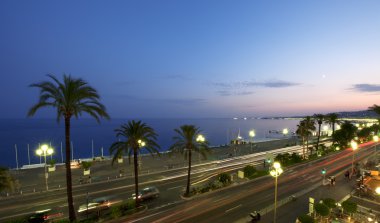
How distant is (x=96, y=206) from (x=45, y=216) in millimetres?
4783

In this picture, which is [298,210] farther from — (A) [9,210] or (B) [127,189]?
(A) [9,210]

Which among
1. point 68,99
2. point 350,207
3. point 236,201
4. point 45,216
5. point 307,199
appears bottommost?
point 307,199

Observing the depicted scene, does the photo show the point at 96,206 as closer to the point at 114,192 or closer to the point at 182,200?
the point at 114,192

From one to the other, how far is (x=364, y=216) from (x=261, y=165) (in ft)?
89.3

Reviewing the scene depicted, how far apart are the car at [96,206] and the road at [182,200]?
3607mm

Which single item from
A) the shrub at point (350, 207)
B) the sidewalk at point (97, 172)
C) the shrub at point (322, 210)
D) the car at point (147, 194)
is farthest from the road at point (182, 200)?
the shrub at point (350, 207)

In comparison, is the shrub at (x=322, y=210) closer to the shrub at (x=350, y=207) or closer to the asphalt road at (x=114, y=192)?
the shrub at (x=350, y=207)

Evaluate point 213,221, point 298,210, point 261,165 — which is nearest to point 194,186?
point 213,221

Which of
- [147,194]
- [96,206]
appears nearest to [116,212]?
[96,206]

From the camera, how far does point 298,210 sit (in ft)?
83.3

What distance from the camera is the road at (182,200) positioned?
2489cm

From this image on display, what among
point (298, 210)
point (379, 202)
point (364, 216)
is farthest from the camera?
point (379, 202)

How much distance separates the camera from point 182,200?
29.5 meters

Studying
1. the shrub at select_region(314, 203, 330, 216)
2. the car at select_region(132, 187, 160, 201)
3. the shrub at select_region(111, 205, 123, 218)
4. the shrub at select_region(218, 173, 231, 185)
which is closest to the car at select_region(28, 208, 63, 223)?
the shrub at select_region(111, 205, 123, 218)
